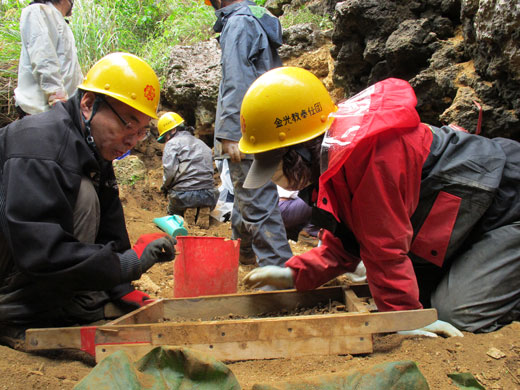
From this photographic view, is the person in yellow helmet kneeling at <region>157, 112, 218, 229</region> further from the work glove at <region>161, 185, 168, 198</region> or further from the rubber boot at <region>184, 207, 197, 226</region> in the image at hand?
the work glove at <region>161, 185, 168, 198</region>

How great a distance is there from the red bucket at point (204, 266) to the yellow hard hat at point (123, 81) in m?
0.92

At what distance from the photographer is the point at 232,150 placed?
349 centimetres

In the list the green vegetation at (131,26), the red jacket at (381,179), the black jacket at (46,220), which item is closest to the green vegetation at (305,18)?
the green vegetation at (131,26)

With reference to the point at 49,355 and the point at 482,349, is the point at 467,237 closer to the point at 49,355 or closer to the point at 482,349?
the point at 482,349

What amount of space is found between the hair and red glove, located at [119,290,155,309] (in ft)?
3.64

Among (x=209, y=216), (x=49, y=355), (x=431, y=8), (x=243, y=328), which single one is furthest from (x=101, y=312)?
(x=209, y=216)

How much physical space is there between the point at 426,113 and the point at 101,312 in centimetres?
306

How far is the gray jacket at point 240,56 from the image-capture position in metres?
3.49

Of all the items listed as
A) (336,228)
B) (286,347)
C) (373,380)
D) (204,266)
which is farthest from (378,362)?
(204,266)

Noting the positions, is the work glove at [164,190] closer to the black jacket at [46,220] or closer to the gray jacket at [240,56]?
the gray jacket at [240,56]

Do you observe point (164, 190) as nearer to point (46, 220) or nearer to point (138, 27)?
point (46, 220)

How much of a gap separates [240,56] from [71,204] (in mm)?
2034

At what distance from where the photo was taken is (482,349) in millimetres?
1871

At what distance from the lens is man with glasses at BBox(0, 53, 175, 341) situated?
180cm
